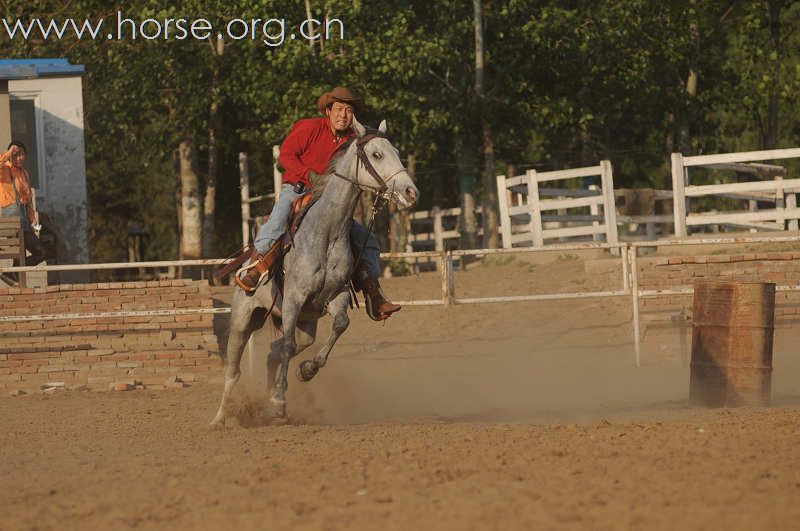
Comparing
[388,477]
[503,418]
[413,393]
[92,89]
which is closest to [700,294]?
[503,418]

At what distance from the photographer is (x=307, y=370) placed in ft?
35.3

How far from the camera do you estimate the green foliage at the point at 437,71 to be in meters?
25.5

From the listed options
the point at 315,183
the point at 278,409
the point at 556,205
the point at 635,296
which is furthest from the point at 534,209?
the point at 278,409

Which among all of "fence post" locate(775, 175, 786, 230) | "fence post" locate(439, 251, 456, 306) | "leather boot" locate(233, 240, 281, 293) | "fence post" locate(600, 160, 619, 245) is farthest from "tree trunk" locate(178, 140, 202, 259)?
"leather boot" locate(233, 240, 281, 293)

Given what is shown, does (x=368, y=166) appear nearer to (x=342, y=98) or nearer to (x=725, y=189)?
(x=342, y=98)

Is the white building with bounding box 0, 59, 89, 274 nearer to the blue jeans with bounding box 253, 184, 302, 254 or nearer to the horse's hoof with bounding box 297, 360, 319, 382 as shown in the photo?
the blue jeans with bounding box 253, 184, 302, 254

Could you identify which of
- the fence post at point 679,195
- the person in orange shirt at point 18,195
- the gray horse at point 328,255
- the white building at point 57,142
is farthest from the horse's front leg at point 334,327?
the white building at point 57,142

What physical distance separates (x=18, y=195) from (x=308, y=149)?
8.73 meters

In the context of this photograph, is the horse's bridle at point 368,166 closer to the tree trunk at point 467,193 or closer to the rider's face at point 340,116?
the rider's face at point 340,116

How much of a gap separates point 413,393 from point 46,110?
34.2 feet

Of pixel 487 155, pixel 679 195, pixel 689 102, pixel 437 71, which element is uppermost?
pixel 437 71

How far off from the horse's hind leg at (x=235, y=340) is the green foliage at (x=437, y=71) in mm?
13759

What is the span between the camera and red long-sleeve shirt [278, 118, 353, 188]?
36.0 feet

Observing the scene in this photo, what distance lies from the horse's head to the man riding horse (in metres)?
0.42
